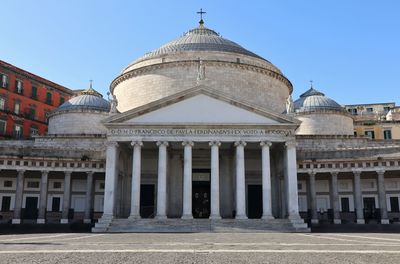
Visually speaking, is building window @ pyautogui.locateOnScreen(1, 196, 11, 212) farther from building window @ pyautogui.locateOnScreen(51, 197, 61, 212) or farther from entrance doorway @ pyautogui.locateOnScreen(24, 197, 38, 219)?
building window @ pyautogui.locateOnScreen(51, 197, 61, 212)

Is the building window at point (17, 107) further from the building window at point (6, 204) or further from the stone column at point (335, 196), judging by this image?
the stone column at point (335, 196)

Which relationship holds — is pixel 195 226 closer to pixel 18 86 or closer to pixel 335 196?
pixel 335 196

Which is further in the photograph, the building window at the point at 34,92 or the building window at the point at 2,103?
the building window at the point at 34,92

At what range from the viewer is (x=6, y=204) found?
124 feet

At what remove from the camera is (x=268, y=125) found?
32.7m

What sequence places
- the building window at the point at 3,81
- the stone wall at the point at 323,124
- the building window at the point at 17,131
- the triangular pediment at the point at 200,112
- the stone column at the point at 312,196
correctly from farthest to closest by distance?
1. the building window at the point at 17,131
2. the building window at the point at 3,81
3. the stone wall at the point at 323,124
4. the stone column at the point at 312,196
5. the triangular pediment at the point at 200,112

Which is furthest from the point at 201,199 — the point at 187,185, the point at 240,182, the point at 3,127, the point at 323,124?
the point at 3,127

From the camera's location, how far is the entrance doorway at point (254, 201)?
123 ft

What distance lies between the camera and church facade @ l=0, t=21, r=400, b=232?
1272 inches

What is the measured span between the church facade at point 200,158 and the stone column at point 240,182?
82mm

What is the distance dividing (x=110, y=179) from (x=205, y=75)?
1531 cm

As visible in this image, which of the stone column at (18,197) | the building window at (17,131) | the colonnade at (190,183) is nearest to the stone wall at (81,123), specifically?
the stone column at (18,197)

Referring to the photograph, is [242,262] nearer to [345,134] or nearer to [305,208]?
[305,208]

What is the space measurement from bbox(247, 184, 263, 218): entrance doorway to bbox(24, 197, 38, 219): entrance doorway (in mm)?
18861
